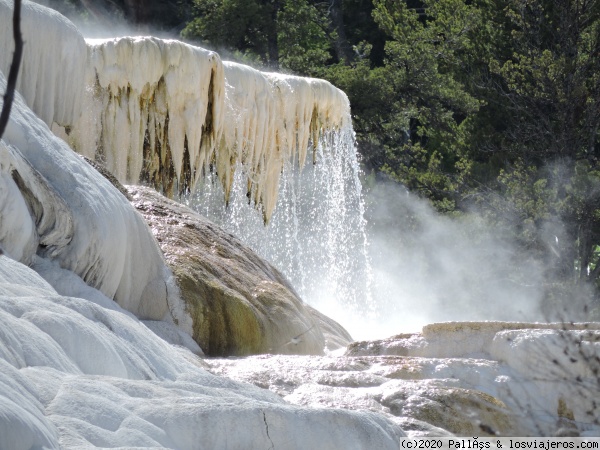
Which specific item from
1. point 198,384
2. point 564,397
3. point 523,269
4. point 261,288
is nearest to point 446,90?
point 523,269

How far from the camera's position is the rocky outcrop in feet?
22.9

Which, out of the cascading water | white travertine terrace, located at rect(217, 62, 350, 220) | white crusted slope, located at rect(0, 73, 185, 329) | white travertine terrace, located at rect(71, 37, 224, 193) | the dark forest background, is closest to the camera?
white crusted slope, located at rect(0, 73, 185, 329)

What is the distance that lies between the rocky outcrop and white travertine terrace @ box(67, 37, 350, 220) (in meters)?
2.25

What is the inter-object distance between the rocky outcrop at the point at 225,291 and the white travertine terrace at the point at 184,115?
2.25 meters

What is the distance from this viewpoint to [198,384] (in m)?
4.07

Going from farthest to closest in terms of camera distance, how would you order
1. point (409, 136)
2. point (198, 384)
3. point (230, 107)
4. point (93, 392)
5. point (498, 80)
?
point (409, 136) < point (498, 80) < point (230, 107) < point (198, 384) < point (93, 392)

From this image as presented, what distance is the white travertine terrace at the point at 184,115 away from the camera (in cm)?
1030

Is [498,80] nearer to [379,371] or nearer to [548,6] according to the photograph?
[548,6]

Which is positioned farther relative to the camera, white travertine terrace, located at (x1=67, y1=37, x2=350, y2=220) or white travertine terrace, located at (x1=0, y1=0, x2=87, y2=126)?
white travertine terrace, located at (x1=67, y1=37, x2=350, y2=220)

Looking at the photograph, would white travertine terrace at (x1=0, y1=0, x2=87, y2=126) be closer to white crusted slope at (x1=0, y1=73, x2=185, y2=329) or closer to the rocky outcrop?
the rocky outcrop

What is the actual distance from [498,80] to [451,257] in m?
3.15

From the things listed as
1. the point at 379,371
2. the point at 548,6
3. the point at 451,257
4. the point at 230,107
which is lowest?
the point at 451,257

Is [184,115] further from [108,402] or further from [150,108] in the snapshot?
[108,402]

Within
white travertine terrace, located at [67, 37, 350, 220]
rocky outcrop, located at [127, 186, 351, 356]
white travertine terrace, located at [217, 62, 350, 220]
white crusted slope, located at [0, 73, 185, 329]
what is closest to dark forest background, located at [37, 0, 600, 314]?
white travertine terrace, located at [217, 62, 350, 220]
